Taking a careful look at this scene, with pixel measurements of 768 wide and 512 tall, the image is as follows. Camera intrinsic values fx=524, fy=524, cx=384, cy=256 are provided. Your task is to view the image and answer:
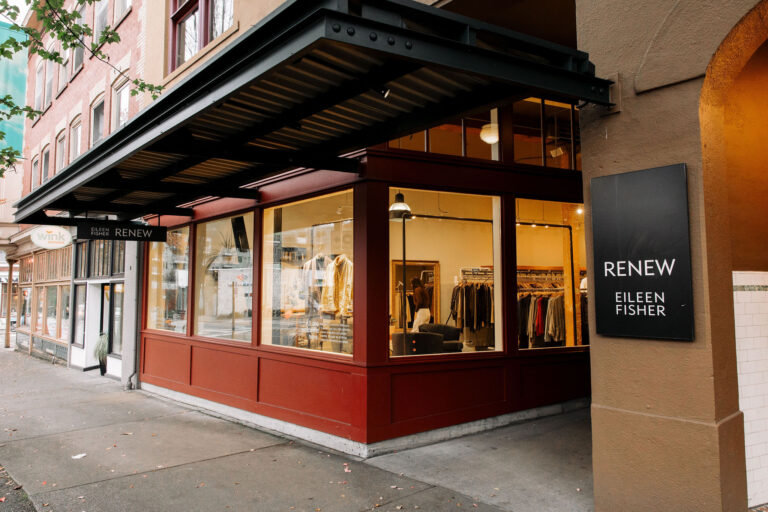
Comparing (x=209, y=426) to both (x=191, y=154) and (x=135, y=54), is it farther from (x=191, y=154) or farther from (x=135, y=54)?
(x=135, y=54)

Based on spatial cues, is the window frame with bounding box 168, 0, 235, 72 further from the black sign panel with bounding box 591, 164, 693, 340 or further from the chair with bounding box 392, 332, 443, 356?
the black sign panel with bounding box 591, 164, 693, 340

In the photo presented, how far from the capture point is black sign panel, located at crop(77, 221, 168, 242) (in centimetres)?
809

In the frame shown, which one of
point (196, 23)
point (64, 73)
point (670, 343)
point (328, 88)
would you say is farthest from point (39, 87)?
point (670, 343)

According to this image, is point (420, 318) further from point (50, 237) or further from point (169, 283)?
point (50, 237)

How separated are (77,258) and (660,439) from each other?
1564 centimetres

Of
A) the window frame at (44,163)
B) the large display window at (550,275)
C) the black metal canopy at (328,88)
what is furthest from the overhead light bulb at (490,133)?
the window frame at (44,163)

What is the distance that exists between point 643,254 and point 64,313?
55.0 ft

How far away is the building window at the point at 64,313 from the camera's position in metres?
15.5

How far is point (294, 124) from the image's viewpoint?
5.00 metres

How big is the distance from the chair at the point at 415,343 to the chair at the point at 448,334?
10 centimetres

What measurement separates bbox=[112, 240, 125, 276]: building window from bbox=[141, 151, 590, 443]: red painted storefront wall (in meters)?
5.44

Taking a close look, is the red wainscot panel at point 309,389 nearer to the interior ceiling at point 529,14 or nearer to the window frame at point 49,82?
the interior ceiling at point 529,14

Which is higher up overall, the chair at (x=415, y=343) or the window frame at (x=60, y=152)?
the window frame at (x=60, y=152)

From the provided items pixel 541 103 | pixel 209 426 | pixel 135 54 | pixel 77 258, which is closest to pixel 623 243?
pixel 541 103
